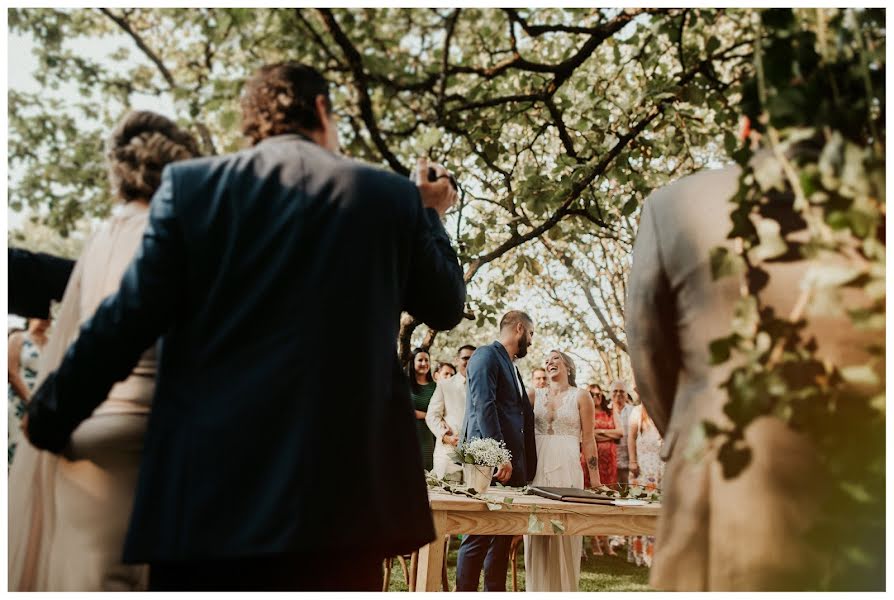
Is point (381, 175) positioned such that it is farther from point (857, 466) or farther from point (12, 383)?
point (12, 383)

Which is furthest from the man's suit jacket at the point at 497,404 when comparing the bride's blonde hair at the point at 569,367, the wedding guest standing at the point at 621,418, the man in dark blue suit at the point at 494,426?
the wedding guest standing at the point at 621,418

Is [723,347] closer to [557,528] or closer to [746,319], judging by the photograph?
[746,319]

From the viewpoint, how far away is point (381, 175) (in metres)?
2.07

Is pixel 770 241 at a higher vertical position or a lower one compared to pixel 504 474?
higher

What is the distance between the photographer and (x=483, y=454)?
4680 millimetres

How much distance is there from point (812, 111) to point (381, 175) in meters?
1.01

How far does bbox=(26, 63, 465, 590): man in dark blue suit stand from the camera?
175 cm

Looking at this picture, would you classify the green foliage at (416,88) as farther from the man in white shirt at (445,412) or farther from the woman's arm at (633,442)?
the woman's arm at (633,442)

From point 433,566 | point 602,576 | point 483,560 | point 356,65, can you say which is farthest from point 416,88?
point 602,576

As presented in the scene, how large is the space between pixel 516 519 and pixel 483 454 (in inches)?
19.3

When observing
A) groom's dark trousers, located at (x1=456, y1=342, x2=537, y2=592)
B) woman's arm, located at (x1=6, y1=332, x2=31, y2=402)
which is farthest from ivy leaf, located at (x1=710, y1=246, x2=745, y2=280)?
groom's dark trousers, located at (x1=456, y1=342, x2=537, y2=592)

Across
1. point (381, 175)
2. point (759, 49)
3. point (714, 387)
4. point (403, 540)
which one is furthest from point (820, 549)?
point (381, 175)

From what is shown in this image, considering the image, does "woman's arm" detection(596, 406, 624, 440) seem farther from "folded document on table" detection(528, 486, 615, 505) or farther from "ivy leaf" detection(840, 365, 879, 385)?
"ivy leaf" detection(840, 365, 879, 385)

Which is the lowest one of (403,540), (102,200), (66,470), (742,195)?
(403,540)
